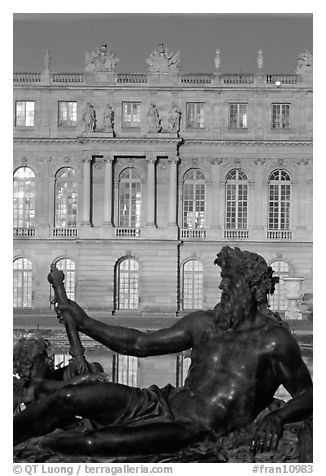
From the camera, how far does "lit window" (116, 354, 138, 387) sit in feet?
37.3

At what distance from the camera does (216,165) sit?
35.5 meters

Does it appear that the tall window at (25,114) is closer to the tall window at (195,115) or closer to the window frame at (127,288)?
the tall window at (195,115)

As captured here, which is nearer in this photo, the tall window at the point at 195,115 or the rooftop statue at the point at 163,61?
the rooftop statue at the point at 163,61

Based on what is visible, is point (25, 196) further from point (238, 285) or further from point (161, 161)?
point (238, 285)

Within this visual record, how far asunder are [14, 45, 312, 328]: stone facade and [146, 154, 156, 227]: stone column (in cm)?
4

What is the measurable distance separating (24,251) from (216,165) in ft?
25.4

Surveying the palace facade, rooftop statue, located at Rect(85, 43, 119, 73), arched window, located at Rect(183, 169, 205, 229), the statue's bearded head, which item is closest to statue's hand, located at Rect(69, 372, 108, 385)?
the statue's bearded head

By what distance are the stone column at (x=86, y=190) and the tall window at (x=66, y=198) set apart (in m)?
0.50

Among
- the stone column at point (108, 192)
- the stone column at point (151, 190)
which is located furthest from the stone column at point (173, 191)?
the stone column at point (108, 192)

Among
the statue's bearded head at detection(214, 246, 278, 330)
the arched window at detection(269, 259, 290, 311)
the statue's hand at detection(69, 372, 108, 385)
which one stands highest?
the statue's bearded head at detection(214, 246, 278, 330)

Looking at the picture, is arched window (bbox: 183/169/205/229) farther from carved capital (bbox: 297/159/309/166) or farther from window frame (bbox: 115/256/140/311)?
carved capital (bbox: 297/159/309/166)

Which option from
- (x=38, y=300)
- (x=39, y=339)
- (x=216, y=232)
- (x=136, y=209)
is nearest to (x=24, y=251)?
(x=38, y=300)

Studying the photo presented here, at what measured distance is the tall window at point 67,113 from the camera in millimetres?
35500

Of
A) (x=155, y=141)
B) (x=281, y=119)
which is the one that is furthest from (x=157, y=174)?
(x=281, y=119)
